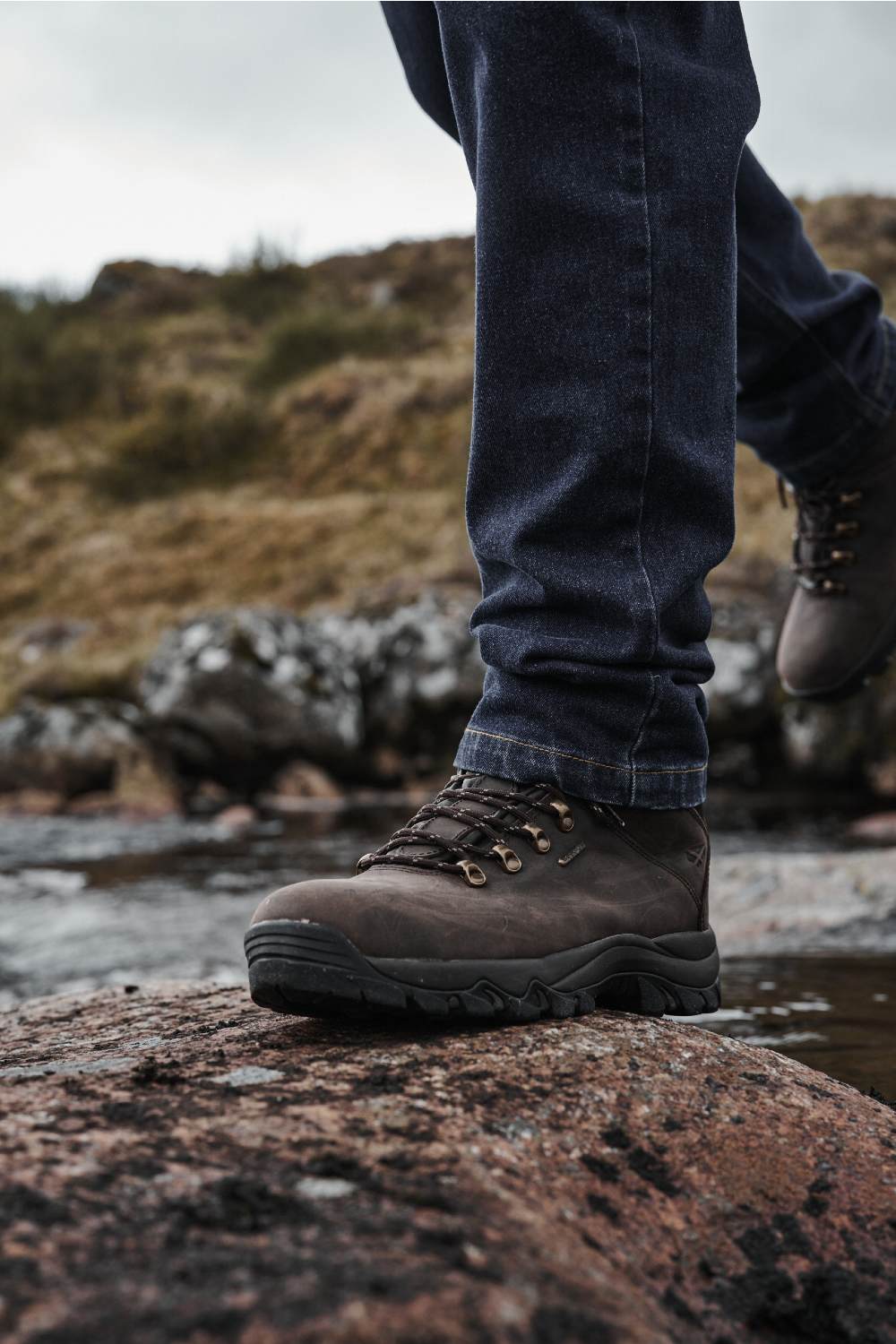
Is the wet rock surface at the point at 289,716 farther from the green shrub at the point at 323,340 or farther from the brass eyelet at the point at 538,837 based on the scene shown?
the green shrub at the point at 323,340

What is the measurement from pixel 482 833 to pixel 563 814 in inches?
3.9

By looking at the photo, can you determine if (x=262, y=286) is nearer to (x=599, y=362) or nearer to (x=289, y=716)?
(x=289, y=716)

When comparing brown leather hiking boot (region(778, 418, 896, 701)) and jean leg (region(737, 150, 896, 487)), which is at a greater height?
jean leg (region(737, 150, 896, 487))

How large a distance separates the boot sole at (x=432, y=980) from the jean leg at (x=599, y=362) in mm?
210

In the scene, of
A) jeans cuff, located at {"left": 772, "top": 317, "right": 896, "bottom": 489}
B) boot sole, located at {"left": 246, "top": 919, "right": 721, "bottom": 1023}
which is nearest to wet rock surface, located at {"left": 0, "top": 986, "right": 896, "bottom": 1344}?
boot sole, located at {"left": 246, "top": 919, "right": 721, "bottom": 1023}

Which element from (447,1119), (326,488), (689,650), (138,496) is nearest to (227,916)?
(689,650)

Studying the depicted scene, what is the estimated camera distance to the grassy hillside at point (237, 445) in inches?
502

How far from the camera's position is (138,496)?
18.8 m

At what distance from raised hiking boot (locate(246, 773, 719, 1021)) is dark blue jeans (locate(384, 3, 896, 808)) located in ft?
0.20

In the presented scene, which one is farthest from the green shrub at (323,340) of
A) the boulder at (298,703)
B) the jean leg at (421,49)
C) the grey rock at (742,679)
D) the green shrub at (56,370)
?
the jean leg at (421,49)

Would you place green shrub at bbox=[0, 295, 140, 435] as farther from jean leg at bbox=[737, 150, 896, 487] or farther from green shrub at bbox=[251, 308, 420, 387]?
jean leg at bbox=[737, 150, 896, 487]

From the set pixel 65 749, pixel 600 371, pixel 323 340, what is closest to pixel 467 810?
pixel 600 371

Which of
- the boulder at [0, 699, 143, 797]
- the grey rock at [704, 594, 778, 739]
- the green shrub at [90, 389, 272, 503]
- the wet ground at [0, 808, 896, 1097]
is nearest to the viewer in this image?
the wet ground at [0, 808, 896, 1097]

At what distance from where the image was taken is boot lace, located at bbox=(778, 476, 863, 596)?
2.23m
